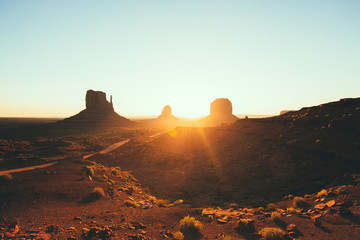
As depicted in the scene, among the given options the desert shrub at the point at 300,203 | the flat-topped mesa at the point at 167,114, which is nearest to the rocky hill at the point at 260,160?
the desert shrub at the point at 300,203

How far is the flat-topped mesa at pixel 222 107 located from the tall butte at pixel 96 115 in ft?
235

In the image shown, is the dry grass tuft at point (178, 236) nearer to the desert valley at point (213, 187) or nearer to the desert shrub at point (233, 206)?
the desert valley at point (213, 187)

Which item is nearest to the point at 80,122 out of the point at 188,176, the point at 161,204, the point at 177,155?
the point at 177,155

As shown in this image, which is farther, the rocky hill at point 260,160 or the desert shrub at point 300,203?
the rocky hill at point 260,160

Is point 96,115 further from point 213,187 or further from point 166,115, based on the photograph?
point 213,187

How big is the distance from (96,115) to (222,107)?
92753mm

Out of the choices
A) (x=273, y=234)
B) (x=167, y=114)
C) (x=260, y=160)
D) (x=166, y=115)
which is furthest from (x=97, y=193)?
(x=167, y=114)

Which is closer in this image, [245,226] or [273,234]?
[273,234]

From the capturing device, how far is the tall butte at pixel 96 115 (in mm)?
95375

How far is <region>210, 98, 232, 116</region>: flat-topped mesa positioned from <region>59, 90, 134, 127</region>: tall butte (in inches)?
2820

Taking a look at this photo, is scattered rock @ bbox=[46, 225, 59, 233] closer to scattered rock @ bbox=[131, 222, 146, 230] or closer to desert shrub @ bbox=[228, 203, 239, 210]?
scattered rock @ bbox=[131, 222, 146, 230]

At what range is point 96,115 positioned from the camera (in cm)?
10581

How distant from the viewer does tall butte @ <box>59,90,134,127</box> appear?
313ft

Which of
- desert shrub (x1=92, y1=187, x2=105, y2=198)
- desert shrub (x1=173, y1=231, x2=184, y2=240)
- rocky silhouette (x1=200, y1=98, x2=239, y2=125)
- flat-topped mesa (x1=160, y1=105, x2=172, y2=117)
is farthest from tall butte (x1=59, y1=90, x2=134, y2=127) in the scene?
desert shrub (x1=173, y1=231, x2=184, y2=240)
